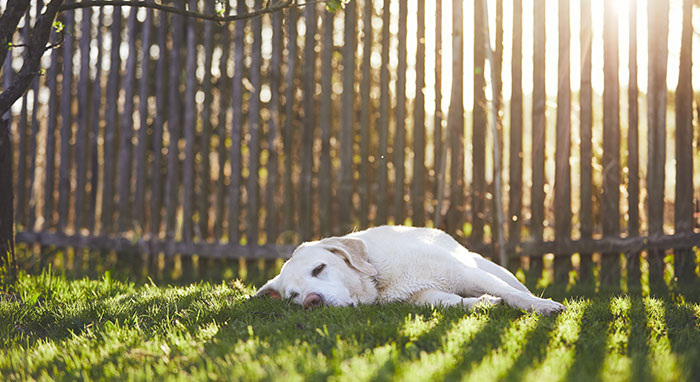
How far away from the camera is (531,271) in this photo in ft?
16.4

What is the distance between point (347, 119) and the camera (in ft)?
18.0

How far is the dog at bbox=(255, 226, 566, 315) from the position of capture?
127 inches

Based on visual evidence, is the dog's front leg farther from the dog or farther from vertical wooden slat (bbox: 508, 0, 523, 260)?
vertical wooden slat (bbox: 508, 0, 523, 260)

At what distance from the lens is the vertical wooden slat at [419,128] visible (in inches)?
207

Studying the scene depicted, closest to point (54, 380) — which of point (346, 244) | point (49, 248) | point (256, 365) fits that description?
point (256, 365)

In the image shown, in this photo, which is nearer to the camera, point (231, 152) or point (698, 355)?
point (698, 355)

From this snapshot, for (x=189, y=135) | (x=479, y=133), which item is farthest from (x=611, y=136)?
(x=189, y=135)

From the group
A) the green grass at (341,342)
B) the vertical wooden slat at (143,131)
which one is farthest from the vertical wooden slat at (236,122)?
the green grass at (341,342)

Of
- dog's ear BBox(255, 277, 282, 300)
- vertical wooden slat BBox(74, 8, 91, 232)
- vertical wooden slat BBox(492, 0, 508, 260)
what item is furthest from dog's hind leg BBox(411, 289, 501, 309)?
vertical wooden slat BBox(74, 8, 91, 232)

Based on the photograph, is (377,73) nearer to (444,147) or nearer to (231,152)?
(444,147)

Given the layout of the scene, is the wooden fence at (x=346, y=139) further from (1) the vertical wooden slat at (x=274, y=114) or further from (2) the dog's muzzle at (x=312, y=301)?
(2) the dog's muzzle at (x=312, y=301)

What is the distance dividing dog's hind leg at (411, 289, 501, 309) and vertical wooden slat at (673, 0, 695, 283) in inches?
81.0

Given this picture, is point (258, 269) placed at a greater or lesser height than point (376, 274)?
lesser

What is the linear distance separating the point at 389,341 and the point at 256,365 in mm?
560
